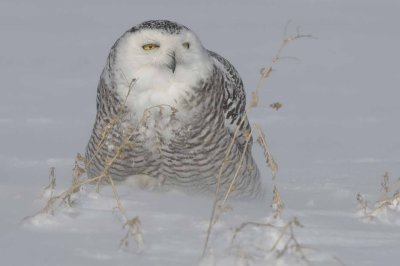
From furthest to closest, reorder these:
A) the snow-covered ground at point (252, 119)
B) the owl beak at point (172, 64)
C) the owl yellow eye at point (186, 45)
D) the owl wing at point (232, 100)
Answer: the owl wing at point (232, 100) < the owl yellow eye at point (186, 45) < the owl beak at point (172, 64) < the snow-covered ground at point (252, 119)

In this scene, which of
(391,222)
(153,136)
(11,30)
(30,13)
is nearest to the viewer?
(391,222)

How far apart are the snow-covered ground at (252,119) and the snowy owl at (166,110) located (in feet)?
1.12

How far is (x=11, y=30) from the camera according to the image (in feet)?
39.1

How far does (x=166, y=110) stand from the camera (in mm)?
5438

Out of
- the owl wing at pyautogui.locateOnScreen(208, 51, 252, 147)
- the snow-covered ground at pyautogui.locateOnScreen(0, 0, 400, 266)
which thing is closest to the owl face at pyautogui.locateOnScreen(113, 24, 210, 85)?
the owl wing at pyautogui.locateOnScreen(208, 51, 252, 147)

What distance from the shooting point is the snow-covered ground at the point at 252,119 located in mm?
3748

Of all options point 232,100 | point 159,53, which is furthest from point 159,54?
point 232,100

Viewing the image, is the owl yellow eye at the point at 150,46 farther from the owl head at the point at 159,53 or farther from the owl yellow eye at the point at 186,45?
the owl yellow eye at the point at 186,45

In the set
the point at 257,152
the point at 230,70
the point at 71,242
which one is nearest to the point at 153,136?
the point at 230,70

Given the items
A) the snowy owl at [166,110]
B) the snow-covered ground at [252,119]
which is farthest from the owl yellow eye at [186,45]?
the snow-covered ground at [252,119]

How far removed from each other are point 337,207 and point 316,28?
6.62 meters

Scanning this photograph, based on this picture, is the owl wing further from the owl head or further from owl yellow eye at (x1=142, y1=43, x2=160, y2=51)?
owl yellow eye at (x1=142, y1=43, x2=160, y2=51)

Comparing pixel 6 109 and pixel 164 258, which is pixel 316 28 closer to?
pixel 6 109

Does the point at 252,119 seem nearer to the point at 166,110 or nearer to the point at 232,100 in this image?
the point at 232,100
